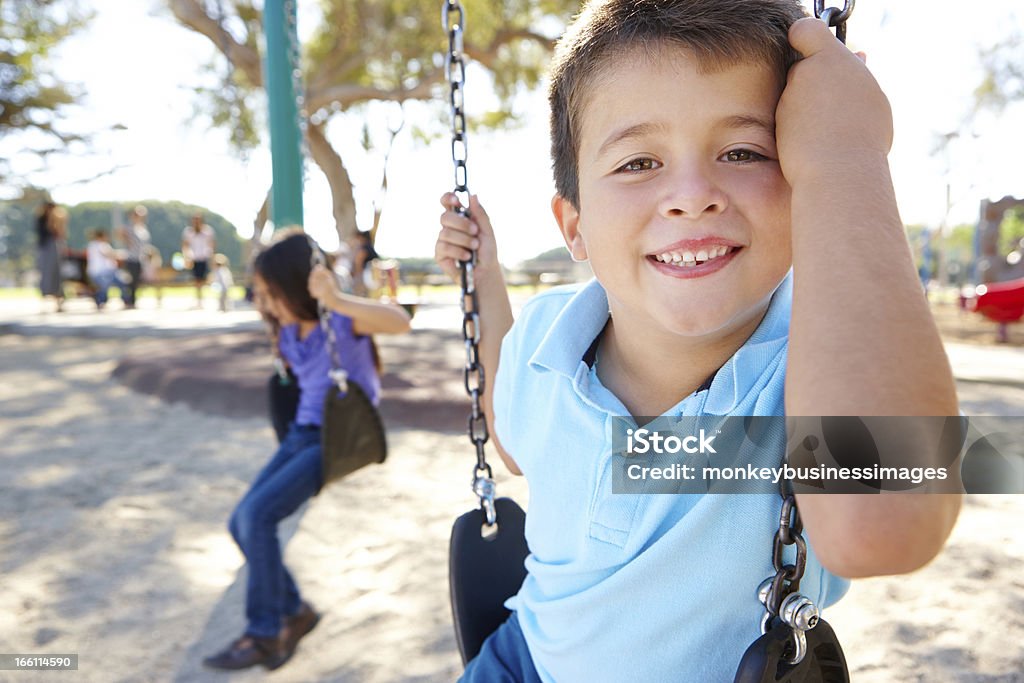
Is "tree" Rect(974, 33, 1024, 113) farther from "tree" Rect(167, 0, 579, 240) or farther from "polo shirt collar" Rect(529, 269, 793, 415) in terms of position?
"polo shirt collar" Rect(529, 269, 793, 415)

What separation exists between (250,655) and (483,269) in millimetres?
1178

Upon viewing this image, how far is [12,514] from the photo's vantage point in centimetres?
285

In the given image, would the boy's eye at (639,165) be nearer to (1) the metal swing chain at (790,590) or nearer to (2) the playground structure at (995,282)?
(1) the metal swing chain at (790,590)

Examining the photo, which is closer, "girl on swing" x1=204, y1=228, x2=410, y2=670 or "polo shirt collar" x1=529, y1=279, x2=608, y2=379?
"polo shirt collar" x1=529, y1=279, x2=608, y2=379

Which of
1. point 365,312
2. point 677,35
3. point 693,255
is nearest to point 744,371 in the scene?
point 693,255

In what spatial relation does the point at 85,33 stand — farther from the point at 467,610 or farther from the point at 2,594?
the point at 467,610

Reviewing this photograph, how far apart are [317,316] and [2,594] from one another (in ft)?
3.85

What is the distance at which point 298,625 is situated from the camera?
1985 mm

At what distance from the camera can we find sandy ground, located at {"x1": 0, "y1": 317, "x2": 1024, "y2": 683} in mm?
1826

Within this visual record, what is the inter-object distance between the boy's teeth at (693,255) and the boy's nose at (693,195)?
0.13ft

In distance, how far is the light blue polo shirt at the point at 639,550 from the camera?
795 mm

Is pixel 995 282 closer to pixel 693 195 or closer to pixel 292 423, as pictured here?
pixel 292 423

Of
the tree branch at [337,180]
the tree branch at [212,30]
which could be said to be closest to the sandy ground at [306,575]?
the tree branch at [212,30]

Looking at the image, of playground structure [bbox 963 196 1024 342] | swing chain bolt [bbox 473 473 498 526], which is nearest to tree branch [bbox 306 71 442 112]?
playground structure [bbox 963 196 1024 342]
